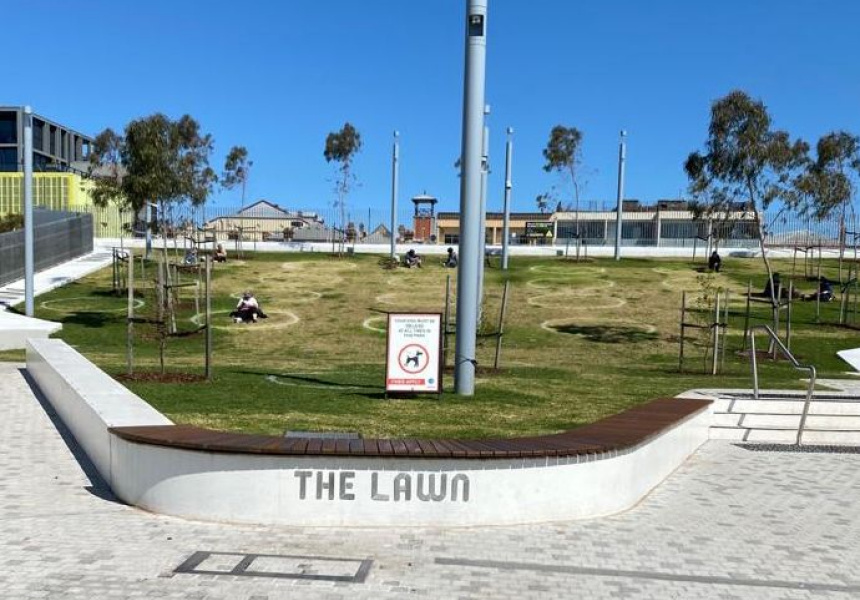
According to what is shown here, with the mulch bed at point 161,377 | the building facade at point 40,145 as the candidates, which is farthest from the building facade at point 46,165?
the mulch bed at point 161,377

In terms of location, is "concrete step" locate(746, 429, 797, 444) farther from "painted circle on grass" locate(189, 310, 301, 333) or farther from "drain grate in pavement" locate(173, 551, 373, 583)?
"painted circle on grass" locate(189, 310, 301, 333)

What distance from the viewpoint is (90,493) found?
20.4ft

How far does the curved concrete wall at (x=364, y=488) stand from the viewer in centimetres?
541

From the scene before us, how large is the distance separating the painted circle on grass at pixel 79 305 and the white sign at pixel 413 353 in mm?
17396

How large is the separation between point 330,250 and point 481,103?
125 ft

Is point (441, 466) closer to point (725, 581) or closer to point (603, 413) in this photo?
point (725, 581)

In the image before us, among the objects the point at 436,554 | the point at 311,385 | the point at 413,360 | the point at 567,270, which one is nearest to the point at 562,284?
the point at 567,270

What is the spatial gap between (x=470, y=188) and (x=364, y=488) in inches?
212

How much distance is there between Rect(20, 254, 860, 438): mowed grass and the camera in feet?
29.4

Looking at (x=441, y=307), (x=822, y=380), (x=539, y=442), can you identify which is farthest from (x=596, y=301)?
(x=539, y=442)

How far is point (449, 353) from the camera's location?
15781 mm

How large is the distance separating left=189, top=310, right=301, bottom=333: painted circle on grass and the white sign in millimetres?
13842

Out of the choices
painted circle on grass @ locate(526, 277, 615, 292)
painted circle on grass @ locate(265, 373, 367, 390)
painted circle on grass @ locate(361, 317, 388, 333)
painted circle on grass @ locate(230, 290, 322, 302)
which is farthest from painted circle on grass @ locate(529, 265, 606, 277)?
painted circle on grass @ locate(265, 373, 367, 390)

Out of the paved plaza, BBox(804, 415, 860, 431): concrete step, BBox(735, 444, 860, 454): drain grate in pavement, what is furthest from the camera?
BBox(804, 415, 860, 431): concrete step
